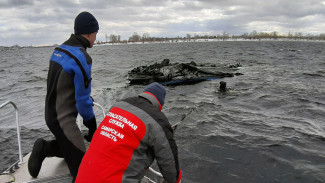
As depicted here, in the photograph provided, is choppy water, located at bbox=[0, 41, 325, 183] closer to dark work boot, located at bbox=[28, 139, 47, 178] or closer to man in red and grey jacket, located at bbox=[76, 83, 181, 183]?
dark work boot, located at bbox=[28, 139, 47, 178]

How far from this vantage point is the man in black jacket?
2930 mm

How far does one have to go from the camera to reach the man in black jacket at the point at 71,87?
2930 mm

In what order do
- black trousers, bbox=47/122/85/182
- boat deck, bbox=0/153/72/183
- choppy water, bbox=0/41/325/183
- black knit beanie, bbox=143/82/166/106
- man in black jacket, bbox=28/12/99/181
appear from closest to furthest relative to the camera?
black knit beanie, bbox=143/82/166/106 → man in black jacket, bbox=28/12/99/181 → black trousers, bbox=47/122/85/182 → boat deck, bbox=0/153/72/183 → choppy water, bbox=0/41/325/183

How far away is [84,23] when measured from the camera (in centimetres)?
316

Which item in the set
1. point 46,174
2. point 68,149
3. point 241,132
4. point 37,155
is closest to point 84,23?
point 68,149

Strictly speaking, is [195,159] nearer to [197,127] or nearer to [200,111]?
[197,127]

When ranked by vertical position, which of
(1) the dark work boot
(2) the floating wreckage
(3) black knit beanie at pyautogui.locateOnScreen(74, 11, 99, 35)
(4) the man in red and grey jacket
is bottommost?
(2) the floating wreckage

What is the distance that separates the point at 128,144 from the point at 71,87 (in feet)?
3.76

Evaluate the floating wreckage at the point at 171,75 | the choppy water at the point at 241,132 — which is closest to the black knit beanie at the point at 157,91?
the choppy water at the point at 241,132

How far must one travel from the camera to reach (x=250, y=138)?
8.68m

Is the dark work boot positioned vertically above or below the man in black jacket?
below

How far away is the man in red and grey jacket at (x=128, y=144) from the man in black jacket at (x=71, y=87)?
710mm

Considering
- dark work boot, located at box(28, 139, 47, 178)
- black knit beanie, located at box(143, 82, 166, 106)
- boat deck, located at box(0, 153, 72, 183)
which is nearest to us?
black knit beanie, located at box(143, 82, 166, 106)

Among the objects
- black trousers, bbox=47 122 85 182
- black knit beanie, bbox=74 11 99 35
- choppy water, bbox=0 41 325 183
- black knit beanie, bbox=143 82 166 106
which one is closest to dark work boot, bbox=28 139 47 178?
black trousers, bbox=47 122 85 182
